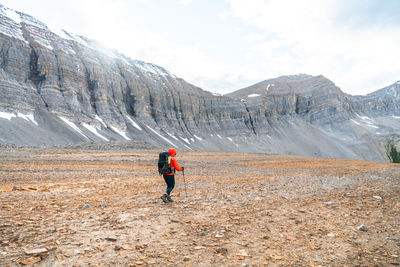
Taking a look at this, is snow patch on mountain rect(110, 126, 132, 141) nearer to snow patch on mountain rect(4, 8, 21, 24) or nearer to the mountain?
the mountain

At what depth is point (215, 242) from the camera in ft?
17.1

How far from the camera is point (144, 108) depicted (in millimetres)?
98500

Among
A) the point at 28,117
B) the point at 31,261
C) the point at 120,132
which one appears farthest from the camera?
the point at 120,132

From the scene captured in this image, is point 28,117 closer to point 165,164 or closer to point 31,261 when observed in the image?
point 165,164

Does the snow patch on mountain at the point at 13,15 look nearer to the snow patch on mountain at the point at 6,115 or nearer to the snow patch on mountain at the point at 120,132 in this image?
the snow patch on mountain at the point at 6,115

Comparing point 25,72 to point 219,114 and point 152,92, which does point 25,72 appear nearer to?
point 152,92

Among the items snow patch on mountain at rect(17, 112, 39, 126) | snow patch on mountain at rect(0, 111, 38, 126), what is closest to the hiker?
snow patch on mountain at rect(0, 111, 38, 126)

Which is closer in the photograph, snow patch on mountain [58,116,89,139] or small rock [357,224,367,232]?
small rock [357,224,367,232]

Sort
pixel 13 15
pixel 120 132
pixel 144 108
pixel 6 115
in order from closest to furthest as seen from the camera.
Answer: pixel 6 115
pixel 120 132
pixel 13 15
pixel 144 108

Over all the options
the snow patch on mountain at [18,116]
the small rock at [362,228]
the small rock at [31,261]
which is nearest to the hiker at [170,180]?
the small rock at [31,261]

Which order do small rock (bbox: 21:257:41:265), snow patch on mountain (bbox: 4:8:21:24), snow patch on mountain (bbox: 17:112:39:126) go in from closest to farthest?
1. small rock (bbox: 21:257:41:265)
2. snow patch on mountain (bbox: 17:112:39:126)
3. snow patch on mountain (bbox: 4:8:21:24)

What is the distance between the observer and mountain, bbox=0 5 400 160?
65.7 metres

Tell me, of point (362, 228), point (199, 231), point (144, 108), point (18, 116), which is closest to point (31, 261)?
point (199, 231)

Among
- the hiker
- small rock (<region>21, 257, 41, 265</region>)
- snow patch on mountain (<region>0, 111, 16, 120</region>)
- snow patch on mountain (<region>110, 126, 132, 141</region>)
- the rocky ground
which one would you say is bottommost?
the rocky ground
